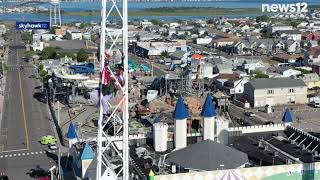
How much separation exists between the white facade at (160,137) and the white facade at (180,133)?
2.19 ft

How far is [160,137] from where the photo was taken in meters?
29.0

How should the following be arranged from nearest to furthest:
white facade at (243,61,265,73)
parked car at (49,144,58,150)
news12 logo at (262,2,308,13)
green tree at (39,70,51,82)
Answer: parked car at (49,144,58,150) < green tree at (39,70,51,82) < white facade at (243,61,265,73) < news12 logo at (262,2,308,13)

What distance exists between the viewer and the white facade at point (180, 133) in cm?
2847

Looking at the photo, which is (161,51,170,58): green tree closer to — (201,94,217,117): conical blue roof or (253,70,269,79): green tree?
(253,70,269,79): green tree

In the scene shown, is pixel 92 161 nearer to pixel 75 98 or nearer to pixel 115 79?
pixel 115 79

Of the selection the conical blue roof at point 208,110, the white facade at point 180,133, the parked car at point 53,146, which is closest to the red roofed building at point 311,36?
the parked car at point 53,146

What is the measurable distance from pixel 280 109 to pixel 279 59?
3577 cm

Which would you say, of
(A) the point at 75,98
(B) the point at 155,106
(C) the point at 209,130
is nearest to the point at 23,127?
(A) the point at 75,98

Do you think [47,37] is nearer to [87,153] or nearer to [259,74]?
[259,74]

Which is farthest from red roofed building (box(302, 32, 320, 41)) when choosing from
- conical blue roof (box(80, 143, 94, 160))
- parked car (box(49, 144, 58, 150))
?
conical blue roof (box(80, 143, 94, 160))

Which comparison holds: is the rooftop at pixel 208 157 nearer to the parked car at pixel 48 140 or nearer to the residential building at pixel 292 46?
the parked car at pixel 48 140

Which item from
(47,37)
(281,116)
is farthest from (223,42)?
(281,116)

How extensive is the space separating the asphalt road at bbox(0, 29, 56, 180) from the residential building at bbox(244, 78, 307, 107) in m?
23.5

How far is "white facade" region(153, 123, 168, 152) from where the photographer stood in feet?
94.6
